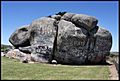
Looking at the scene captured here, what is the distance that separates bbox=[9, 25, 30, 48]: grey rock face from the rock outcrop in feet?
5.26

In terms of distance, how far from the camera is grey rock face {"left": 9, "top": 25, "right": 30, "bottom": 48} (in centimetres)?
3466

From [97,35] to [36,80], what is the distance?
16.8 meters

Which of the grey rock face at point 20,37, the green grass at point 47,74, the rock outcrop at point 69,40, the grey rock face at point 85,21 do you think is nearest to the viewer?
the green grass at point 47,74

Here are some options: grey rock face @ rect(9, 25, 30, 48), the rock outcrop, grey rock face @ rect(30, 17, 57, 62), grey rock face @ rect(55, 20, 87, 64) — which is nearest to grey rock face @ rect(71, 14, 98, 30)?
the rock outcrop

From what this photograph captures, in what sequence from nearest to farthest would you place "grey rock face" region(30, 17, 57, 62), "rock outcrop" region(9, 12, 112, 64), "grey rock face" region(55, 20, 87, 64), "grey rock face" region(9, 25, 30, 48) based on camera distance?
"grey rock face" region(55, 20, 87, 64) < "rock outcrop" region(9, 12, 112, 64) < "grey rock face" region(30, 17, 57, 62) < "grey rock face" region(9, 25, 30, 48)

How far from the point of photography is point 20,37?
116 ft

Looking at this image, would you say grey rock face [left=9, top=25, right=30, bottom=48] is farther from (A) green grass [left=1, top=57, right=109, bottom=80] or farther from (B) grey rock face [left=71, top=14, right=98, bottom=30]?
(A) green grass [left=1, top=57, right=109, bottom=80]

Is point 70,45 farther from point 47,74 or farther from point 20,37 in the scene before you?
point 47,74

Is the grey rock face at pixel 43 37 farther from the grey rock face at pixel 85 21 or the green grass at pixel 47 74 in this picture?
the green grass at pixel 47 74

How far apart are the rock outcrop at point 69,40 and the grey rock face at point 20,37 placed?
1603mm

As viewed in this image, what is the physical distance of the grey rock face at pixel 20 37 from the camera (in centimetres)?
3466

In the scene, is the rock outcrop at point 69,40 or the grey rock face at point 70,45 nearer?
the grey rock face at point 70,45

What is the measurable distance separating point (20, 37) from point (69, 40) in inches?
298

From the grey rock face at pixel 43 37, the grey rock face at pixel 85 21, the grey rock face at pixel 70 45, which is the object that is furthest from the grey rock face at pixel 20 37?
the grey rock face at pixel 85 21
